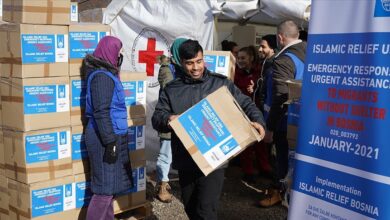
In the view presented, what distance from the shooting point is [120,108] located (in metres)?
3.67

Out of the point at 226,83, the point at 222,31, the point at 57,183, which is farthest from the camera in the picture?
the point at 222,31

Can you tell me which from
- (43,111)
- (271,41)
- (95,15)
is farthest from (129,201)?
(95,15)

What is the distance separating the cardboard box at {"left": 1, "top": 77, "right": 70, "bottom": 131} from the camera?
3.53m

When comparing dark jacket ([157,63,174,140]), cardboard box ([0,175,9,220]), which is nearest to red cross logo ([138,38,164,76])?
dark jacket ([157,63,174,140])

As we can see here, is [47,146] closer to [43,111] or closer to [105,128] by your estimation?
[43,111]

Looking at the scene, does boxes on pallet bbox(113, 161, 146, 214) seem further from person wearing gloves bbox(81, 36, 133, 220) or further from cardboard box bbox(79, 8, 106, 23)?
cardboard box bbox(79, 8, 106, 23)

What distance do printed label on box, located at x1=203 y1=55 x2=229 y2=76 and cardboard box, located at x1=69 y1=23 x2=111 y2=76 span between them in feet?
3.93

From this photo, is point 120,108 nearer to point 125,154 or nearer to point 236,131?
point 125,154

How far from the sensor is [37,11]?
350 centimetres

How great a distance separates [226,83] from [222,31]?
169 inches

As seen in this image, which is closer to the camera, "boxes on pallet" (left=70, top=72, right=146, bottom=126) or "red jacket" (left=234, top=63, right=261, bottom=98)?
"boxes on pallet" (left=70, top=72, right=146, bottom=126)

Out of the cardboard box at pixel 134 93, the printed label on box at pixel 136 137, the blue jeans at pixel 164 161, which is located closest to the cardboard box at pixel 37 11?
the cardboard box at pixel 134 93

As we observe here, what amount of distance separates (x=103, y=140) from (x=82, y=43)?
0.86 metres

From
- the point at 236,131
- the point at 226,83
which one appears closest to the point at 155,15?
the point at 226,83
